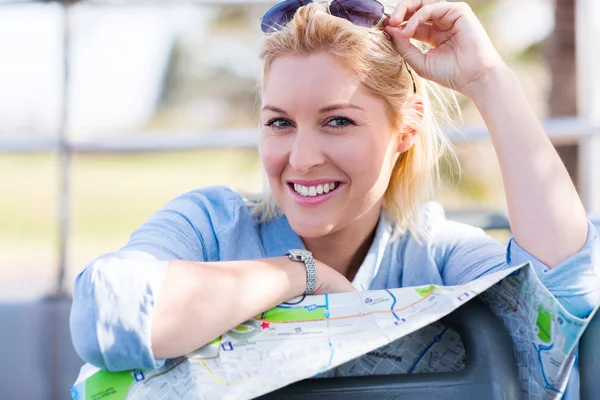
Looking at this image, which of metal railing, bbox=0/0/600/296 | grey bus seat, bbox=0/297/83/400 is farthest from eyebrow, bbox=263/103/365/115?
grey bus seat, bbox=0/297/83/400

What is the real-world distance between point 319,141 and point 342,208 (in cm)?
19

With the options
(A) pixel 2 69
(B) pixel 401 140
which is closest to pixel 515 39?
(A) pixel 2 69

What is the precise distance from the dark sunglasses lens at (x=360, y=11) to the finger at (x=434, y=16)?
9cm

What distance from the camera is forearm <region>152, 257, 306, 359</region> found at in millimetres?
1251

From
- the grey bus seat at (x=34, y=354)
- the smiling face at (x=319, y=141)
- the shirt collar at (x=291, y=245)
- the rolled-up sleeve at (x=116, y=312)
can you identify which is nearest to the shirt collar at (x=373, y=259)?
the shirt collar at (x=291, y=245)

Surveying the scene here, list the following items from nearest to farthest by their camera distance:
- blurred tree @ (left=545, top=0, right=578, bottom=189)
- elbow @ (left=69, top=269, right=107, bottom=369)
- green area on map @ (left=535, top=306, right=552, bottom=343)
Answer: elbow @ (left=69, top=269, right=107, bottom=369) → green area on map @ (left=535, top=306, right=552, bottom=343) → blurred tree @ (left=545, top=0, right=578, bottom=189)

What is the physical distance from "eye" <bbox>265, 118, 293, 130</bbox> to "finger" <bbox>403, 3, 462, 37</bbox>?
0.35 meters

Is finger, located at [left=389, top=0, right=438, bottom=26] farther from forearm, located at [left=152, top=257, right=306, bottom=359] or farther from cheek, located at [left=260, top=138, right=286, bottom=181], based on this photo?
forearm, located at [left=152, top=257, right=306, bottom=359]

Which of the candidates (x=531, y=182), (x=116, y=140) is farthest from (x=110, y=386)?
(x=116, y=140)

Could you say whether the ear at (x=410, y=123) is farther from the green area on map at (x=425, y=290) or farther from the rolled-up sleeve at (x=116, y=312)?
the rolled-up sleeve at (x=116, y=312)

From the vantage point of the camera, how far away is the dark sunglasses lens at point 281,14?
1.78 meters

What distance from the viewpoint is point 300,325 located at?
1.33 m

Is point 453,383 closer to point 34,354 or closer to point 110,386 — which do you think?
point 110,386

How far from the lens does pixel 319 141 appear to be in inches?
64.7
